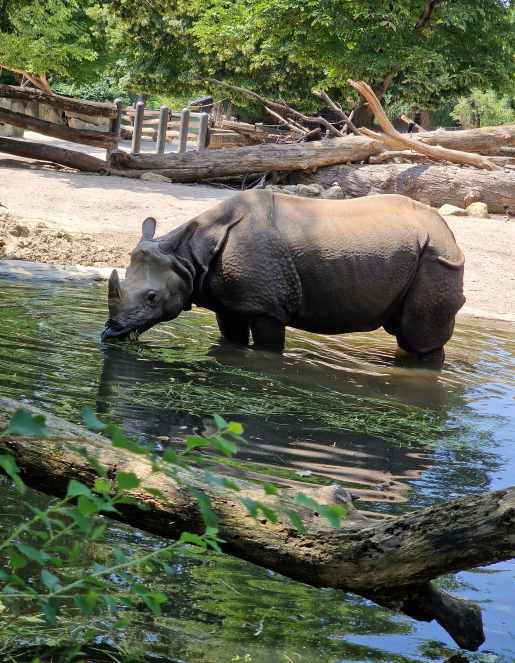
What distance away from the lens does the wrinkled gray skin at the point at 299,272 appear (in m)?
6.90

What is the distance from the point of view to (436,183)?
16703 millimetres

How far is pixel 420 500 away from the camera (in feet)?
14.0

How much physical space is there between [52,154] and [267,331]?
1219cm

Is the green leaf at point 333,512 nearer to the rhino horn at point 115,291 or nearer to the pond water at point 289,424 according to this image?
the pond water at point 289,424

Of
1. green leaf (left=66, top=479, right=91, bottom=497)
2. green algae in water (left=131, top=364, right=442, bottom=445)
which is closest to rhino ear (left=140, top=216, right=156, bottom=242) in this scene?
green algae in water (left=131, top=364, right=442, bottom=445)

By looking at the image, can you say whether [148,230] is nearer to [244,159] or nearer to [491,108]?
[244,159]

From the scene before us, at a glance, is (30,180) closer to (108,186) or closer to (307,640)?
(108,186)

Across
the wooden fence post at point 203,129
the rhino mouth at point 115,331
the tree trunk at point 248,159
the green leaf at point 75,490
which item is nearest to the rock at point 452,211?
→ the tree trunk at point 248,159

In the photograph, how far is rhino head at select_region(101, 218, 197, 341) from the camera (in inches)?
266

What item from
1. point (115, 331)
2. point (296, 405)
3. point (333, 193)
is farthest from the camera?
point (333, 193)

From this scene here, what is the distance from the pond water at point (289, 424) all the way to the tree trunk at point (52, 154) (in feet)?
30.6

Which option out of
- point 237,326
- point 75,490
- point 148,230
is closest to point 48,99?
point 148,230

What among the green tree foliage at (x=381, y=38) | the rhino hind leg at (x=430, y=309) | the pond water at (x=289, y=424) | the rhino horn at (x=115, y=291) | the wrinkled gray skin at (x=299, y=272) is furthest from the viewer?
the green tree foliage at (x=381, y=38)

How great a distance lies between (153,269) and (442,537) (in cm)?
469
